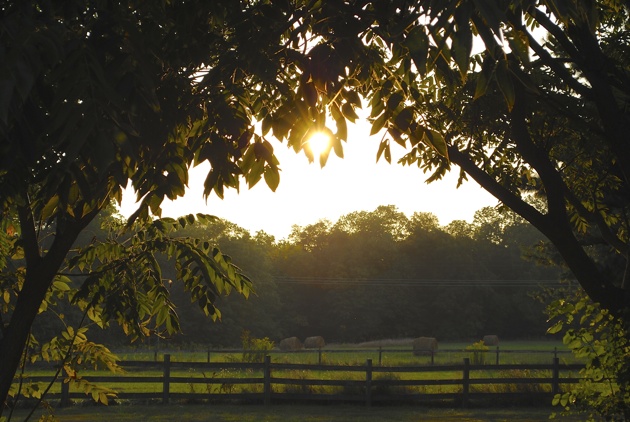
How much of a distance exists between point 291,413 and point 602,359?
12889 millimetres

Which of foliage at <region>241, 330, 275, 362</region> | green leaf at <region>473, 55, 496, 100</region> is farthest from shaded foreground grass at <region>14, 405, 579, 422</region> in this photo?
green leaf at <region>473, 55, 496, 100</region>

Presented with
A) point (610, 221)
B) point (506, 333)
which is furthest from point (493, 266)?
point (610, 221)

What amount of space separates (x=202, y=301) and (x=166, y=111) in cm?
245

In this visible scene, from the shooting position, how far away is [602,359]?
704cm

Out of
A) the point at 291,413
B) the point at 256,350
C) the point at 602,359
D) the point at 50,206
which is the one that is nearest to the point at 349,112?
the point at 50,206

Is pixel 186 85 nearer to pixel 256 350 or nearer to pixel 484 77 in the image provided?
pixel 484 77

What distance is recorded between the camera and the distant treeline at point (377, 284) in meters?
72.0

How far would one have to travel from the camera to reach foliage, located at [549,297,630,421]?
688 cm

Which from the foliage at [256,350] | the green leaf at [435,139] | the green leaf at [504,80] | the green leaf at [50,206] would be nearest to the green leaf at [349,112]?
the green leaf at [435,139]

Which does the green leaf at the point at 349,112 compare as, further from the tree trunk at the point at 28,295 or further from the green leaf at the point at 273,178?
the tree trunk at the point at 28,295

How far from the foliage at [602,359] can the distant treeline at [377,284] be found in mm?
A: 57835

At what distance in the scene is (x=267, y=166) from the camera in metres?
3.59

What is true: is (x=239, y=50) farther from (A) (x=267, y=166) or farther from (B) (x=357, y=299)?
(B) (x=357, y=299)

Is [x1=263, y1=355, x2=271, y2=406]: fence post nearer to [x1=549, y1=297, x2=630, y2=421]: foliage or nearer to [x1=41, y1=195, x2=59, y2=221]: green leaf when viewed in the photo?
[x1=549, y1=297, x2=630, y2=421]: foliage
